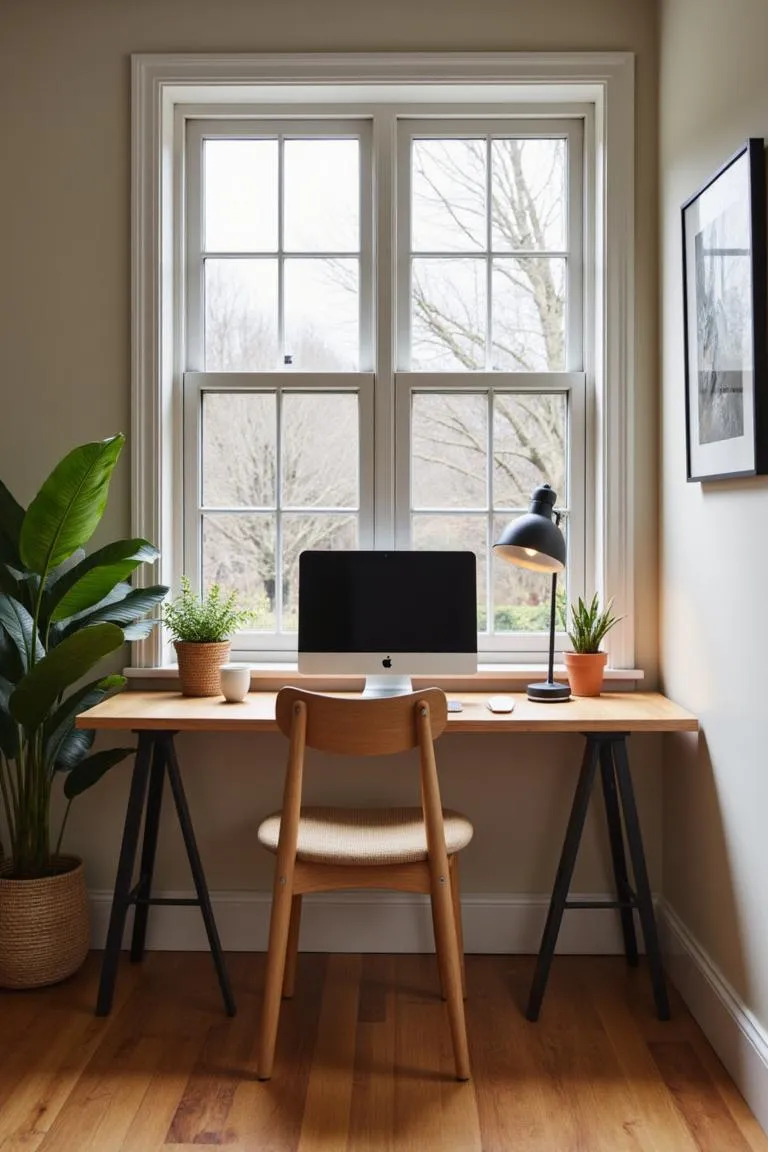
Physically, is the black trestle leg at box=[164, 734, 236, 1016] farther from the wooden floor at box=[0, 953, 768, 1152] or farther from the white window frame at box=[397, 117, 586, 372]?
the white window frame at box=[397, 117, 586, 372]

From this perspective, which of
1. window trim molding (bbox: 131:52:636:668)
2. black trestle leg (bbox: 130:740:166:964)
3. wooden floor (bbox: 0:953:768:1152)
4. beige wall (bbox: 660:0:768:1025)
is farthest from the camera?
window trim molding (bbox: 131:52:636:668)

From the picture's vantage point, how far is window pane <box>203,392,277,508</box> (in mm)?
3182

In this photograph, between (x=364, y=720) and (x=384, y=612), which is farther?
(x=384, y=612)

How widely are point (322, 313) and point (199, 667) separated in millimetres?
1183

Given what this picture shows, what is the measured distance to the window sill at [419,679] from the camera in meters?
2.98

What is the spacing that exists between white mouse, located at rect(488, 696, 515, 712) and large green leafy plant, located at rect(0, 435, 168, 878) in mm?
974

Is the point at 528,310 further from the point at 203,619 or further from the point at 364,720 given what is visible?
the point at 364,720

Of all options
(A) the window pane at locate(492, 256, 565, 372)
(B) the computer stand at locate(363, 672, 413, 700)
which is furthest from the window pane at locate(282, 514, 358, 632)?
(A) the window pane at locate(492, 256, 565, 372)

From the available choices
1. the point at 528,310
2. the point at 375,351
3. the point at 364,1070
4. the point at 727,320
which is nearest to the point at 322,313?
the point at 375,351

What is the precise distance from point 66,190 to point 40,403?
65cm

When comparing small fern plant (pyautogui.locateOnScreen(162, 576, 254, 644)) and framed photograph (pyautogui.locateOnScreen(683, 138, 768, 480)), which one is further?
small fern plant (pyautogui.locateOnScreen(162, 576, 254, 644))

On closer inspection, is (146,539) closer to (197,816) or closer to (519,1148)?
(197,816)

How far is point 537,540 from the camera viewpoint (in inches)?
107

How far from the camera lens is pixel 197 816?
10.1 feet
